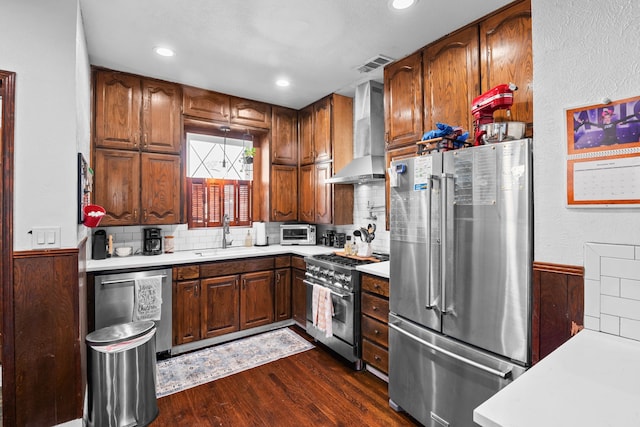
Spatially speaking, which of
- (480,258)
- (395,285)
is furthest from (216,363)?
(480,258)

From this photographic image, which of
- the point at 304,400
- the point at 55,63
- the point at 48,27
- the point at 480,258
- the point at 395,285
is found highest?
the point at 48,27

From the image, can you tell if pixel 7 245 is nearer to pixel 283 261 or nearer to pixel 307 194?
pixel 283 261

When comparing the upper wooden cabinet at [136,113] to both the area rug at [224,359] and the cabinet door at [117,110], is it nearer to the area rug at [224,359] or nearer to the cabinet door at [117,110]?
the cabinet door at [117,110]

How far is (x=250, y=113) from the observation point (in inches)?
155

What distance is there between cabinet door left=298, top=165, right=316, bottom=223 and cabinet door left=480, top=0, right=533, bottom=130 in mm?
2315

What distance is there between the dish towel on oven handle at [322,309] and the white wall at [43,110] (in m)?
1.99

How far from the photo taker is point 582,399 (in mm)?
812

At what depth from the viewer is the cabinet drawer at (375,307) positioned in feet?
8.25

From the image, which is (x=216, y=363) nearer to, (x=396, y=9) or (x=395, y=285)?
(x=395, y=285)

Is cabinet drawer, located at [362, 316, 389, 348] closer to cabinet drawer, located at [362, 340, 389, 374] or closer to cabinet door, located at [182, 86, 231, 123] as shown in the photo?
cabinet drawer, located at [362, 340, 389, 374]

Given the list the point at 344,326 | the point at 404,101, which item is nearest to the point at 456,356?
the point at 344,326

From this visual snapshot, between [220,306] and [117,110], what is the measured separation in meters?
2.21

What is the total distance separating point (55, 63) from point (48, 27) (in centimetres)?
21

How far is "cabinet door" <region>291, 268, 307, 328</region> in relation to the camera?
12.0 ft
